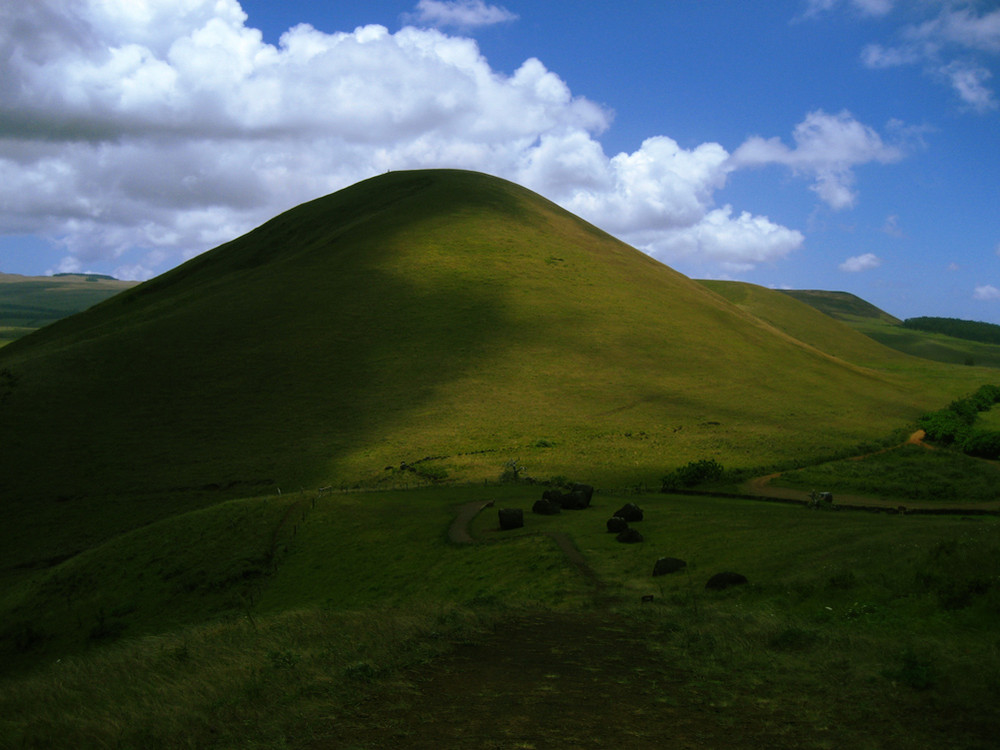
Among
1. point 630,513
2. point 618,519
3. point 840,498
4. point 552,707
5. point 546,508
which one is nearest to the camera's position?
point 552,707

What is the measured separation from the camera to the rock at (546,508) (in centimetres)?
3728

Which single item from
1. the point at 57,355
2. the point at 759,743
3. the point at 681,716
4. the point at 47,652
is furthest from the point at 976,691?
the point at 57,355

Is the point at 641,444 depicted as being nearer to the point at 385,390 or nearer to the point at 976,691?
the point at 385,390

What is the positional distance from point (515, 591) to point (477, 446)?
125 ft

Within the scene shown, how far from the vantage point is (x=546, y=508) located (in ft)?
123

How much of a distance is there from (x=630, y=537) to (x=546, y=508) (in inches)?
335

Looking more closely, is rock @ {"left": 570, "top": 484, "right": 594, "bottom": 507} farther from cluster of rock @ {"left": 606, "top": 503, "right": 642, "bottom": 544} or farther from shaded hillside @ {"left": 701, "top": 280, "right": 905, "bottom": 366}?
shaded hillside @ {"left": 701, "top": 280, "right": 905, "bottom": 366}

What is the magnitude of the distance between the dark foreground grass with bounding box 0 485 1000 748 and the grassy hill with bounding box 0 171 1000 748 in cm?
8

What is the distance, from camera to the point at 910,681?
1197 centimetres

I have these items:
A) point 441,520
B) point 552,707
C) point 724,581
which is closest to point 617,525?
point 441,520

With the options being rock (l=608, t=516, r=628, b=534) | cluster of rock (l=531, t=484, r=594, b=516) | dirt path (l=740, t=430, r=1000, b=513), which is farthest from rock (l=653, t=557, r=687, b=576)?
dirt path (l=740, t=430, r=1000, b=513)

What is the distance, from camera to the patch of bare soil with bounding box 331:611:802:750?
35.1 feet

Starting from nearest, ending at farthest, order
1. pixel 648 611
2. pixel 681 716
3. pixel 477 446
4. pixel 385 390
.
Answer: pixel 681 716, pixel 648 611, pixel 477 446, pixel 385 390

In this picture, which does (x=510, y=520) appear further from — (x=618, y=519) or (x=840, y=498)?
(x=840, y=498)
